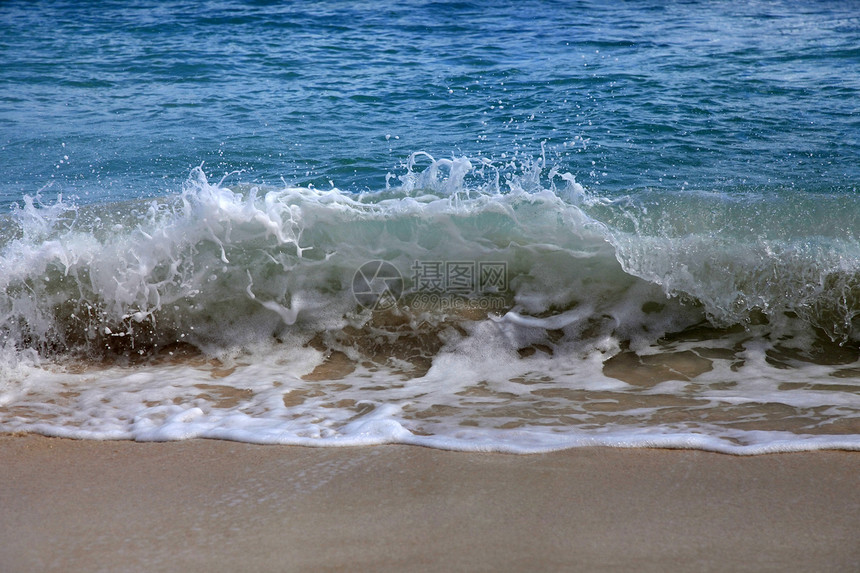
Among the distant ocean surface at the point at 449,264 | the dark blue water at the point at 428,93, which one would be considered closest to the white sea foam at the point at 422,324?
the distant ocean surface at the point at 449,264

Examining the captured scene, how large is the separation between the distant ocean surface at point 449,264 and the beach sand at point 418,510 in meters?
0.16

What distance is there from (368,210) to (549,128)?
2.45 meters

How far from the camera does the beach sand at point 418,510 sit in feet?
6.54

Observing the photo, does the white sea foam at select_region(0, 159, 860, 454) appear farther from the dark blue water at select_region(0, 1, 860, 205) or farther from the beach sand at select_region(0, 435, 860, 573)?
the dark blue water at select_region(0, 1, 860, 205)

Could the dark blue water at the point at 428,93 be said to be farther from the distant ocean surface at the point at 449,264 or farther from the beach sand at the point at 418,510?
the beach sand at the point at 418,510

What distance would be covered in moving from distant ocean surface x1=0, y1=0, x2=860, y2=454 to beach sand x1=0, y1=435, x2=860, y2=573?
157mm

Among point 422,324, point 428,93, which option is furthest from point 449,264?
point 428,93

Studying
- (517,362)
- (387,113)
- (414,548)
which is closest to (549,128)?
(387,113)

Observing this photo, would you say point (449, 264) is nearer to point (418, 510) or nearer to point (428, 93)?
point (418, 510)

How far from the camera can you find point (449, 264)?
426 cm

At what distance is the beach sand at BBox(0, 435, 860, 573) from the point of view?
6.54 feet

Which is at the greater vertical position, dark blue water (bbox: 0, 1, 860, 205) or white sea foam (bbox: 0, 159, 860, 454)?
dark blue water (bbox: 0, 1, 860, 205)

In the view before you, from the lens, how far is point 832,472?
2.39 metres

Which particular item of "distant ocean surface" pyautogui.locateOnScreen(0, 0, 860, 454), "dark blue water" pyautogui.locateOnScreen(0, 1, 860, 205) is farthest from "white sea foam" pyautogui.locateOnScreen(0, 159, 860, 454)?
"dark blue water" pyautogui.locateOnScreen(0, 1, 860, 205)
